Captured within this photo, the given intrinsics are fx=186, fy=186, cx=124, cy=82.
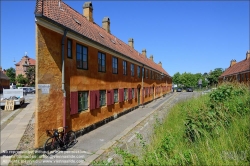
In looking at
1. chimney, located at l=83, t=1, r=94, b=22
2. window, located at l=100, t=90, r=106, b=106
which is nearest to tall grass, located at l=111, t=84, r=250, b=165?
window, located at l=100, t=90, r=106, b=106

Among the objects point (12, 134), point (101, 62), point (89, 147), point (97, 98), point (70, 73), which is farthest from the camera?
point (101, 62)

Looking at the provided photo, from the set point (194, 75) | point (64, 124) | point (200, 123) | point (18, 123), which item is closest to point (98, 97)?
point (64, 124)

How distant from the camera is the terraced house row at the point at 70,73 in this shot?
8.39 m

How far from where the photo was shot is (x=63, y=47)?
9438 mm

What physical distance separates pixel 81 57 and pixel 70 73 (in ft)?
5.04

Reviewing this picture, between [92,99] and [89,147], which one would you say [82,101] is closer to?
[92,99]

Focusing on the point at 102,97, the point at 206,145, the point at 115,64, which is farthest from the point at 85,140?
the point at 115,64

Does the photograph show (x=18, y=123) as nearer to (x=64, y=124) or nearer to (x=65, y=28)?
(x=64, y=124)

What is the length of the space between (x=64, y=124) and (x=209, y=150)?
750 centimetres

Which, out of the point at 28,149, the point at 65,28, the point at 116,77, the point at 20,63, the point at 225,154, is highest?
the point at 20,63

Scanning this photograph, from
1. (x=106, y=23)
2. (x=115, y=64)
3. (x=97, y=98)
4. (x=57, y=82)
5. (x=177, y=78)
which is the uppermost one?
(x=106, y=23)

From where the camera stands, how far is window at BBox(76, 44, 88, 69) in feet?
35.9

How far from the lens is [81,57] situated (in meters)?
11.2

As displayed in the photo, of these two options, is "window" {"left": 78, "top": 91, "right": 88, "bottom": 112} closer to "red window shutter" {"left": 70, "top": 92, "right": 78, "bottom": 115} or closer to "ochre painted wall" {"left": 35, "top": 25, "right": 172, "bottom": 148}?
"ochre painted wall" {"left": 35, "top": 25, "right": 172, "bottom": 148}
